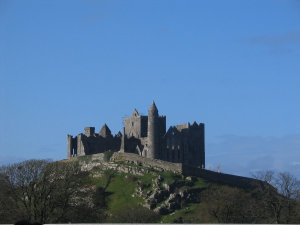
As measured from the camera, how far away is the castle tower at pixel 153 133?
130m

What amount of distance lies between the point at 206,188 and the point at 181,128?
25.2m

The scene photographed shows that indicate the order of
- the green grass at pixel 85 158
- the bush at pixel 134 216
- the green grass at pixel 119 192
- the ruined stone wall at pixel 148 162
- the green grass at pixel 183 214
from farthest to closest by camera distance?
the green grass at pixel 85 158, the ruined stone wall at pixel 148 162, the green grass at pixel 119 192, the green grass at pixel 183 214, the bush at pixel 134 216

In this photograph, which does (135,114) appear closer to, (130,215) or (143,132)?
(143,132)

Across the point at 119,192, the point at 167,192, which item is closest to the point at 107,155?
the point at 119,192

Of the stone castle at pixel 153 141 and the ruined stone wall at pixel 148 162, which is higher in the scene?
the stone castle at pixel 153 141

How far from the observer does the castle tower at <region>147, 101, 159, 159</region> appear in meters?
130

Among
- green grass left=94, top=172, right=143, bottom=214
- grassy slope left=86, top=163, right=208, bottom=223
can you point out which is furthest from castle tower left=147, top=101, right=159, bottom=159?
green grass left=94, top=172, right=143, bottom=214

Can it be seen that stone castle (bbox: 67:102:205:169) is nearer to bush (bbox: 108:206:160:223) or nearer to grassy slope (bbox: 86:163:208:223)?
grassy slope (bbox: 86:163:208:223)

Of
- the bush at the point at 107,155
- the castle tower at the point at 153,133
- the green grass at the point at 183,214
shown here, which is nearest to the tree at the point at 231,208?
the green grass at the point at 183,214

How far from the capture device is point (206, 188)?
110 m

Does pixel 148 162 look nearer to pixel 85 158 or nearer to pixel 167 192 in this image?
pixel 167 192

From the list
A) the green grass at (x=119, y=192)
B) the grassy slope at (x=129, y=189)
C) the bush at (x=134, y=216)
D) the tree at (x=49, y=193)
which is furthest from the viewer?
the green grass at (x=119, y=192)

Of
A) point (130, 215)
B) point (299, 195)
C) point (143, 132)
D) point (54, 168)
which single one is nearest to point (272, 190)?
point (299, 195)

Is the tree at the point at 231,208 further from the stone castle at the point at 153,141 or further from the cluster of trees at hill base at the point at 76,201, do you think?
the stone castle at the point at 153,141
